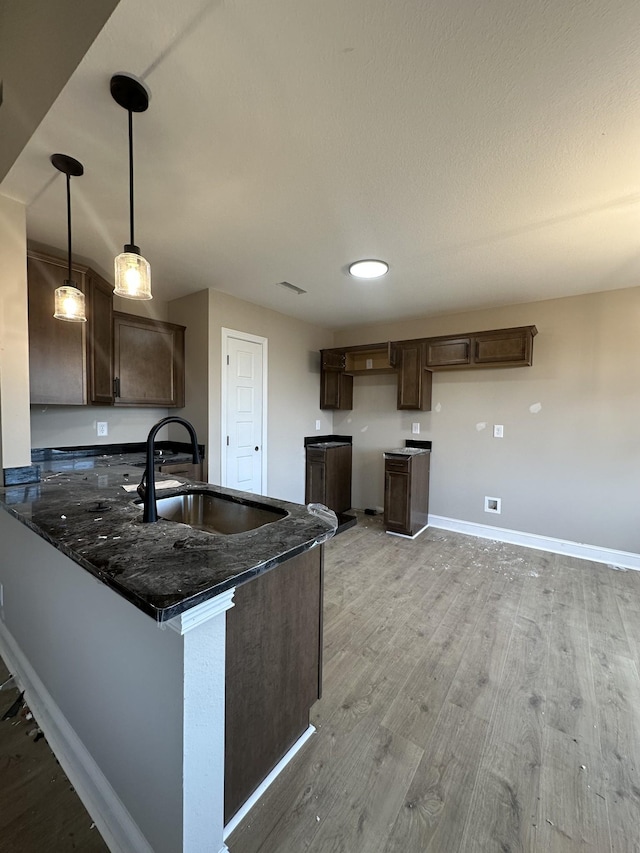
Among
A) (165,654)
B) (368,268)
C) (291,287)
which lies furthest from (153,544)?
(291,287)

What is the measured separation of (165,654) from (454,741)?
1.32 meters

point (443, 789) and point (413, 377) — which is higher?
point (413, 377)

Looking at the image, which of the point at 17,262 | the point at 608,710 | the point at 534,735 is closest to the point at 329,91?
the point at 17,262

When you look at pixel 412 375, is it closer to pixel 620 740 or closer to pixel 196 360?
pixel 196 360

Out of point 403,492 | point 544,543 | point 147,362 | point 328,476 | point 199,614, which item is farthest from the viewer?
point 328,476

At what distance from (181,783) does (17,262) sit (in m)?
2.33

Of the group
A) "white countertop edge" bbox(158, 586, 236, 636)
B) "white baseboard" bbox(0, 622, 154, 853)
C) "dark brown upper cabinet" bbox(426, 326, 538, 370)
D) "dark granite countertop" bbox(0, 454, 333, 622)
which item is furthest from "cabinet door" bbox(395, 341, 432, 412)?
"white baseboard" bbox(0, 622, 154, 853)

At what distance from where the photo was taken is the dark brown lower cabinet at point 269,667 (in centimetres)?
103

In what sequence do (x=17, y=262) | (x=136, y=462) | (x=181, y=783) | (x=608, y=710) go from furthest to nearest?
(x=136, y=462), (x=17, y=262), (x=608, y=710), (x=181, y=783)

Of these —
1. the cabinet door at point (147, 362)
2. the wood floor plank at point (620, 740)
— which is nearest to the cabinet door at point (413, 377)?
the cabinet door at point (147, 362)

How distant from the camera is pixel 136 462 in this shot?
2965mm

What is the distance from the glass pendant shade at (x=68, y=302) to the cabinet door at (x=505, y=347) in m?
3.35

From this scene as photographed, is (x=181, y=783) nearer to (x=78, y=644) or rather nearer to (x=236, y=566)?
(x=236, y=566)

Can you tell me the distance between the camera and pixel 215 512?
67.8 inches
